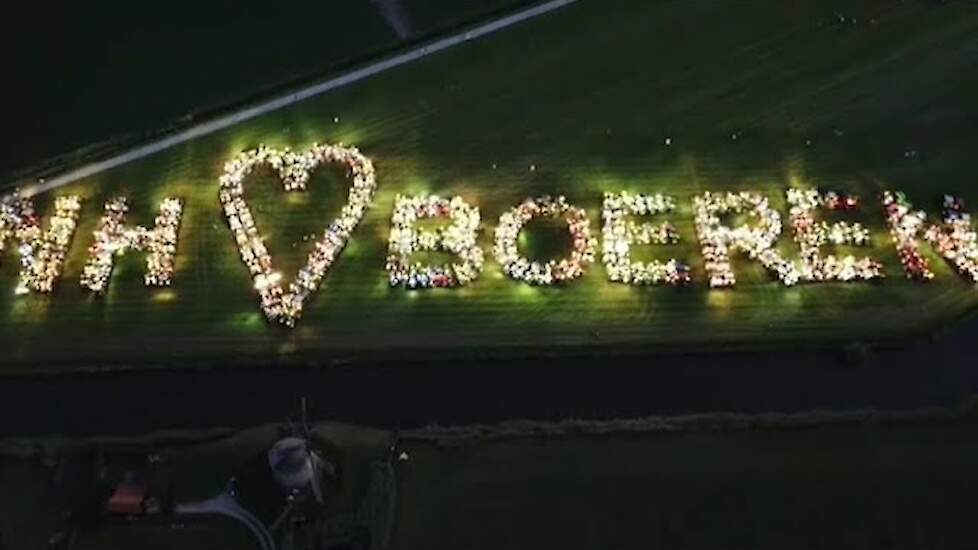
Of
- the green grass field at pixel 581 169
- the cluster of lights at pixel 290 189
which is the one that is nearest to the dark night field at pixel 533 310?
the green grass field at pixel 581 169

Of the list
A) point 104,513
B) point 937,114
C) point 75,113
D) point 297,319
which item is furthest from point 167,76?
point 937,114

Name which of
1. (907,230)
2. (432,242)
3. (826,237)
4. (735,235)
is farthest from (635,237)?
(907,230)

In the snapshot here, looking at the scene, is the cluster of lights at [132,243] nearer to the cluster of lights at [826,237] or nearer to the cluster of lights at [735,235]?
the cluster of lights at [735,235]

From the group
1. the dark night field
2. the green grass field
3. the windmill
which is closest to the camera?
the windmill

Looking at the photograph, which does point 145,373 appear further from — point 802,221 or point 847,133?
point 847,133

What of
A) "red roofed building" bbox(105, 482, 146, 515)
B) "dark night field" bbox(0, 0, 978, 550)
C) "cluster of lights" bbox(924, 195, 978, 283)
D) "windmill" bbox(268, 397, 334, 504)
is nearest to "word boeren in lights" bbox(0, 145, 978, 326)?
"cluster of lights" bbox(924, 195, 978, 283)

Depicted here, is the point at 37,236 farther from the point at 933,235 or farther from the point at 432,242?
the point at 933,235

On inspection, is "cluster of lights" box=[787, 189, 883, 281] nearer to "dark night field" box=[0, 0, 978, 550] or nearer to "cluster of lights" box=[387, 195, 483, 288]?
"dark night field" box=[0, 0, 978, 550]

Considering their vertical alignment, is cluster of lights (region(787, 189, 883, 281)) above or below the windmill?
above
